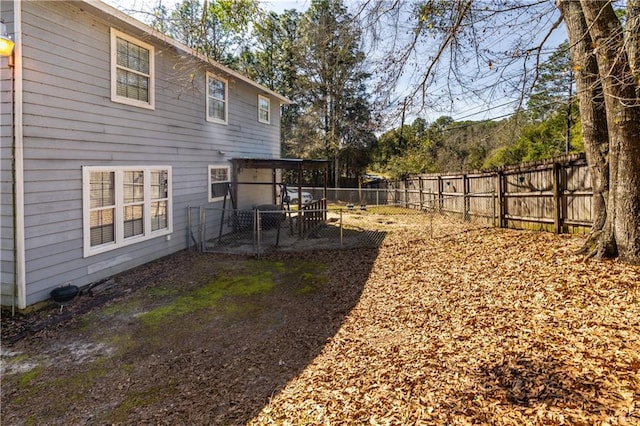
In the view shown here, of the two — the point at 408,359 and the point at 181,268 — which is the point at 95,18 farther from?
the point at 408,359

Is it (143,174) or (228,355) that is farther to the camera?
(143,174)

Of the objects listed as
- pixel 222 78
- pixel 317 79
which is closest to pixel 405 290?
pixel 222 78

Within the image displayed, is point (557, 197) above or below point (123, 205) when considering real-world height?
above

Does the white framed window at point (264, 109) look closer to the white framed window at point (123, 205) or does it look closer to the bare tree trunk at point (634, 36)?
the white framed window at point (123, 205)

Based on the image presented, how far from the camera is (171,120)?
905 centimetres

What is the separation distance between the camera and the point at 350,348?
13.8 ft

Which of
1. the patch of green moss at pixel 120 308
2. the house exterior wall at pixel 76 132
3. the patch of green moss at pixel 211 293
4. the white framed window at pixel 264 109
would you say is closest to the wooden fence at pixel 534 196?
the patch of green moss at pixel 211 293

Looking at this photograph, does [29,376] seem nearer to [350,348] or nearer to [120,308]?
[120,308]

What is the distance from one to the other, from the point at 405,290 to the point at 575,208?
5.18 meters

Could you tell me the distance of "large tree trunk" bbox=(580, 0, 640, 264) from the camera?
500cm

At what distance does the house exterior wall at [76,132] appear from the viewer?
563cm

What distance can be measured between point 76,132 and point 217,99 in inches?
216

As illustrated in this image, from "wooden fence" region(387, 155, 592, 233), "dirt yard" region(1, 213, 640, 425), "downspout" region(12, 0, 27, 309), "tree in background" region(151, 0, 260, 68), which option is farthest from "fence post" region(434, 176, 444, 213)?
"downspout" region(12, 0, 27, 309)

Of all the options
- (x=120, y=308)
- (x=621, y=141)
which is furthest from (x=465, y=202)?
(x=120, y=308)
